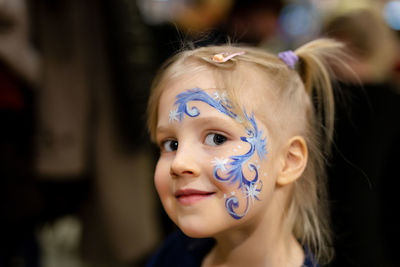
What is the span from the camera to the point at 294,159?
2.61ft

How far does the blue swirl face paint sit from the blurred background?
54 cm

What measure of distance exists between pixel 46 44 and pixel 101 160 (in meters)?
0.42

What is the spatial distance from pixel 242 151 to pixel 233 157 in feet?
0.07

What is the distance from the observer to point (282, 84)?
2.59 feet

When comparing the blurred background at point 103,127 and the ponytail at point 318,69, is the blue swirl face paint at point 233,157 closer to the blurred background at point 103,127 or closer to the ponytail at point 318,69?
the ponytail at point 318,69

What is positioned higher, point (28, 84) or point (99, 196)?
point (28, 84)

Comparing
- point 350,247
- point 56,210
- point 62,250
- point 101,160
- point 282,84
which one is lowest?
point 62,250

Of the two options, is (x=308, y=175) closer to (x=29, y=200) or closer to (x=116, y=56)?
(x=116, y=56)

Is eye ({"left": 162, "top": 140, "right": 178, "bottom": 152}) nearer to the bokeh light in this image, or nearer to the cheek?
the cheek

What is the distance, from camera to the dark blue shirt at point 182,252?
0.90 metres

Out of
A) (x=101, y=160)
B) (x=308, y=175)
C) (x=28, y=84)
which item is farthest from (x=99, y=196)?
(x=308, y=175)

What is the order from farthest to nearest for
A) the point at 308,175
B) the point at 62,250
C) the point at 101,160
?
the point at 62,250
the point at 101,160
the point at 308,175

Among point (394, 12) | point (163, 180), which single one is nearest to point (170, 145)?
→ point (163, 180)

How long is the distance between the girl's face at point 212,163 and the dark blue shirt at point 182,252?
0.20 metres
